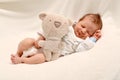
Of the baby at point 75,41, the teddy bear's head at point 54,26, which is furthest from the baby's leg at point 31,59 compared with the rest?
the teddy bear's head at point 54,26

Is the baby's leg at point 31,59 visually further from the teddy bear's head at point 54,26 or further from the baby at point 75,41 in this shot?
the teddy bear's head at point 54,26

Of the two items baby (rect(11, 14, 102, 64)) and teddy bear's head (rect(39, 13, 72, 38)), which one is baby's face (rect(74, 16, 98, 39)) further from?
teddy bear's head (rect(39, 13, 72, 38))

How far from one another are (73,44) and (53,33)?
139 mm

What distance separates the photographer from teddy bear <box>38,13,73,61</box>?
5.09 feet

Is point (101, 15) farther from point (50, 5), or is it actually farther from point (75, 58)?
point (75, 58)

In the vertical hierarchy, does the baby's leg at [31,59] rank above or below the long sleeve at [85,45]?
below

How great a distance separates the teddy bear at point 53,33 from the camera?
1553 mm

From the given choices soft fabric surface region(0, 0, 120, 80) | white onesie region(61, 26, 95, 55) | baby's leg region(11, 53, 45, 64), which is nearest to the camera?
soft fabric surface region(0, 0, 120, 80)

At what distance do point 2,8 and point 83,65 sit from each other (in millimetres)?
936

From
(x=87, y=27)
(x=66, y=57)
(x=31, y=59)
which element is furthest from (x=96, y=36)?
(x=31, y=59)

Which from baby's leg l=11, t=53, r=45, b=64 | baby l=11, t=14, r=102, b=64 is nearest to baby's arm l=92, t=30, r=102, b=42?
baby l=11, t=14, r=102, b=64

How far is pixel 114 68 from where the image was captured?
1395 mm

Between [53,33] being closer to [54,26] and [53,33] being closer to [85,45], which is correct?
[54,26]

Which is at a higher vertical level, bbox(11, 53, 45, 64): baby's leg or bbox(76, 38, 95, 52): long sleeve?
bbox(76, 38, 95, 52): long sleeve
